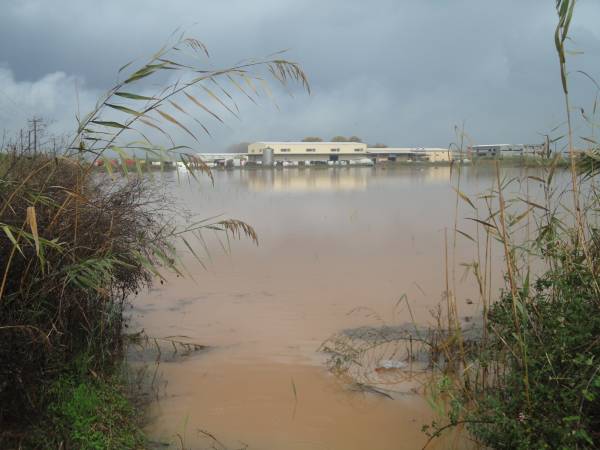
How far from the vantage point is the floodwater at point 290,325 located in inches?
178

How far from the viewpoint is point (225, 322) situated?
7363 millimetres

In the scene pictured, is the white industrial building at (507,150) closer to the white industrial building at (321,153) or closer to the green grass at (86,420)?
the green grass at (86,420)

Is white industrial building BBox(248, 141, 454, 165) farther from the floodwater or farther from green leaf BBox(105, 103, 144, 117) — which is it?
green leaf BBox(105, 103, 144, 117)

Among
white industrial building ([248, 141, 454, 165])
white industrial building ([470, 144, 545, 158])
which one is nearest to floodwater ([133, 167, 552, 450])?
white industrial building ([470, 144, 545, 158])

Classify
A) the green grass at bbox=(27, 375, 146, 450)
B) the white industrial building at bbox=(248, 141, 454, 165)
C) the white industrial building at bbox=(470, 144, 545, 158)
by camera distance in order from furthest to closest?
1. the white industrial building at bbox=(248, 141, 454, 165)
2. the white industrial building at bbox=(470, 144, 545, 158)
3. the green grass at bbox=(27, 375, 146, 450)

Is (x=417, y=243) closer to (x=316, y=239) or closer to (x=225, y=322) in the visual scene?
(x=316, y=239)

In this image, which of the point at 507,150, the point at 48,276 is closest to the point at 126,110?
the point at 48,276

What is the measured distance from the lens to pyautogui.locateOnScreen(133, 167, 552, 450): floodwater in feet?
14.8

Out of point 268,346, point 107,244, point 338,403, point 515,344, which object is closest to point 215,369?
point 268,346

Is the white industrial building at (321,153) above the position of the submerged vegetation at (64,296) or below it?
above

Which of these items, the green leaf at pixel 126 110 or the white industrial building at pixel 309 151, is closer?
the green leaf at pixel 126 110

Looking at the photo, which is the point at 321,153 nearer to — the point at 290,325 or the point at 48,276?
the point at 290,325

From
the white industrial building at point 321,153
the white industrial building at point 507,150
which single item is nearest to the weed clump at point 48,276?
the white industrial building at point 507,150

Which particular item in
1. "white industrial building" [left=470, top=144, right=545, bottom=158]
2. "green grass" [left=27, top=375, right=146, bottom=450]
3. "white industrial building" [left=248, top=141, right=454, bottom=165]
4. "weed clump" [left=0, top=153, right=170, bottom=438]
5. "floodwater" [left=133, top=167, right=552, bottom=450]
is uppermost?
"white industrial building" [left=248, top=141, right=454, bottom=165]
